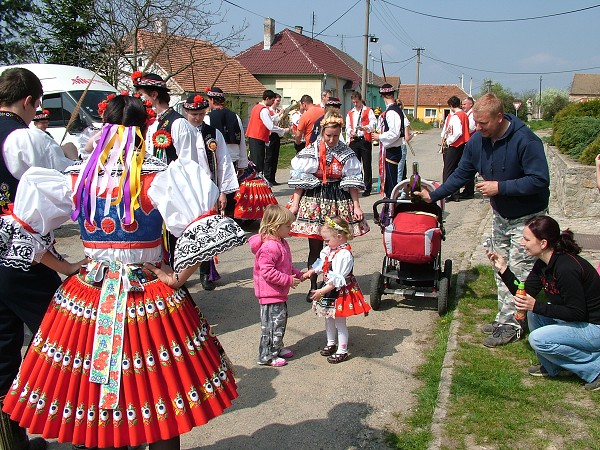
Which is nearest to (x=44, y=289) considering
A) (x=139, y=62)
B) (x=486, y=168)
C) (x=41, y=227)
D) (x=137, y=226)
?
(x=41, y=227)

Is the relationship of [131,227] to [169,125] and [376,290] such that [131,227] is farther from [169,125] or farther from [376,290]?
[376,290]

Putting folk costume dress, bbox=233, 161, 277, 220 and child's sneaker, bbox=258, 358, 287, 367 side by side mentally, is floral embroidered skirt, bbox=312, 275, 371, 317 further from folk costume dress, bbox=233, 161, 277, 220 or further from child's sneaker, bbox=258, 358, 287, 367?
folk costume dress, bbox=233, 161, 277, 220

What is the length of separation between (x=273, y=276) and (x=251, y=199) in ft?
15.7

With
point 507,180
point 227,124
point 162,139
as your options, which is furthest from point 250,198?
point 507,180

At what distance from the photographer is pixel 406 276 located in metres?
6.26

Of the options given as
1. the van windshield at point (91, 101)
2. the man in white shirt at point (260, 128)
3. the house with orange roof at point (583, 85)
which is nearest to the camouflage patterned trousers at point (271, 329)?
the man in white shirt at point (260, 128)

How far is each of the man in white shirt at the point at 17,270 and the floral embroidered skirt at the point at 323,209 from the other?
2.99 metres

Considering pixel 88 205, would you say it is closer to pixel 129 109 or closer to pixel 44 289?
pixel 129 109

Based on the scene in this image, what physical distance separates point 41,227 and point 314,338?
3.29 metres

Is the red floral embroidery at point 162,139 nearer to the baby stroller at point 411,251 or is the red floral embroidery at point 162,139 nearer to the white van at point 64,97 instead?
the baby stroller at point 411,251

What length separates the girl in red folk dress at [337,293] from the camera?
5051mm

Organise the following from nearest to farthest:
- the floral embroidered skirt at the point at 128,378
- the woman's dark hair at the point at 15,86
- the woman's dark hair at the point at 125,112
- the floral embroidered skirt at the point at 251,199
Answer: the floral embroidered skirt at the point at 128,378, the woman's dark hair at the point at 125,112, the woman's dark hair at the point at 15,86, the floral embroidered skirt at the point at 251,199

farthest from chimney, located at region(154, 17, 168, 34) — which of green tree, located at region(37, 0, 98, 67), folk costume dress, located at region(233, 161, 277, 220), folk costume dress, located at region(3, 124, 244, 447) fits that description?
folk costume dress, located at region(3, 124, 244, 447)

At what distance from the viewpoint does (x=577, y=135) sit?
12.4 metres
